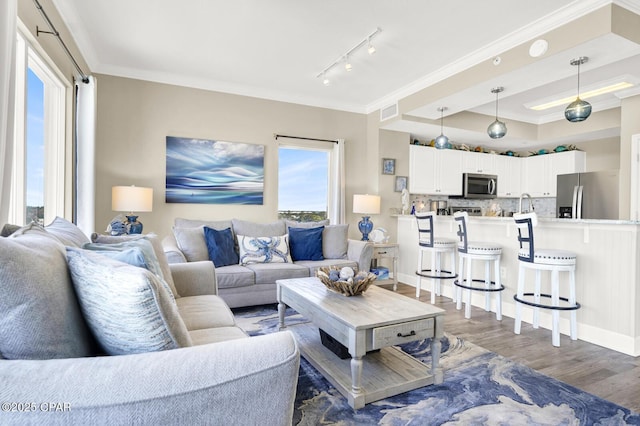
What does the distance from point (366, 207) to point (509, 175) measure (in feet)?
11.5

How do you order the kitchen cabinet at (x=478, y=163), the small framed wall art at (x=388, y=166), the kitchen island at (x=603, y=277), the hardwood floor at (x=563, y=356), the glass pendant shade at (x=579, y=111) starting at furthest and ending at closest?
the kitchen cabinet at (x=478, y=163) → the small framed wall art at (x=388, y=166) → the glass pendant shade at (x=579, y=111) → the kitchen island at (x=603, y=277) → the hardwood floor at (x=563, y=356)

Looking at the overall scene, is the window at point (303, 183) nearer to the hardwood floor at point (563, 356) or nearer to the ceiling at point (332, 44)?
the ceiling at point (332, 44)

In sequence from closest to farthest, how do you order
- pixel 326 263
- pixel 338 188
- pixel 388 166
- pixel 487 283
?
pixel 487 283, pixel 326 263, pixel 338 188, pixel 388 166

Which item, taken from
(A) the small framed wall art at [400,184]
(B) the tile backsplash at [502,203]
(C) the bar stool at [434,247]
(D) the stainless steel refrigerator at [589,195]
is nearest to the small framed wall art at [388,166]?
(A) the small framed wall art at [400,184]

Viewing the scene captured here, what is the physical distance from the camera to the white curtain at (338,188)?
5.24 meters

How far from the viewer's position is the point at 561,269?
285 cm

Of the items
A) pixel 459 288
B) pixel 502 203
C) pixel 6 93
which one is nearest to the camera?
pixel 6 93

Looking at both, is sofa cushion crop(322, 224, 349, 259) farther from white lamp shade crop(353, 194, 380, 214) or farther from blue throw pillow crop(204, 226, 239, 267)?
blue throw pillow crop(204, 226, 239, 267)

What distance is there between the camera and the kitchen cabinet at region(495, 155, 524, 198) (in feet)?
21.6

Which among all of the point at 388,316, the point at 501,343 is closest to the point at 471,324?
the point at 501,343

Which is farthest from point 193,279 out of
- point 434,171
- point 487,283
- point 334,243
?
point 434,171

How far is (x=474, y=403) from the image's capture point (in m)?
1.93

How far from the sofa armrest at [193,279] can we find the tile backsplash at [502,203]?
4160 mm

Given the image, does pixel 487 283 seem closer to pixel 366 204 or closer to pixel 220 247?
pixel 366 204
